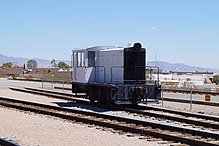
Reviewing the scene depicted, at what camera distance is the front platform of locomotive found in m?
21.0

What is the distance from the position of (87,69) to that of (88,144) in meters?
13.1

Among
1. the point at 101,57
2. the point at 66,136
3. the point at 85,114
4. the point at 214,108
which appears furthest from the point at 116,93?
the point at 66,136

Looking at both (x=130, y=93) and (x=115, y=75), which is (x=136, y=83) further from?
(x=115, y=75)

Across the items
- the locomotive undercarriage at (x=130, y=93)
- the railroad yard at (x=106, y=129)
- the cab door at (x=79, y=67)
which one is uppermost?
the cab door at (x=79, y=67)

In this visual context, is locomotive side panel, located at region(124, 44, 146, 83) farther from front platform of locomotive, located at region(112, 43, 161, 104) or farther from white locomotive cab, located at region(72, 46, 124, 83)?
white locomotive cab, located at region(72, 46, 124, 83)

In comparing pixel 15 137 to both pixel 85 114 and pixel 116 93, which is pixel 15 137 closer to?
pixel 85 114

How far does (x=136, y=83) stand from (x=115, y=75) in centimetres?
159

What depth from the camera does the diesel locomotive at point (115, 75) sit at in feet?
A: 69.3

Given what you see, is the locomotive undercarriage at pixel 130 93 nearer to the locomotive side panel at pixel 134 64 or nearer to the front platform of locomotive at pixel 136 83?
the front platform of locomotive at pixel 136 83

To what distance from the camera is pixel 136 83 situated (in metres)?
22.0

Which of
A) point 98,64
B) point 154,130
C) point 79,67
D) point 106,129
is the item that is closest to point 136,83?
point 98,64

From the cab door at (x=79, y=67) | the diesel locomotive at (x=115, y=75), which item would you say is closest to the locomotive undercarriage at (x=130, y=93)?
the diesel locomotive at (x=115, y=75)

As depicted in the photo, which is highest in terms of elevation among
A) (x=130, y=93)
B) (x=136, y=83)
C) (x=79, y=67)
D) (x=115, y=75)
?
→ (x=79, y=67)

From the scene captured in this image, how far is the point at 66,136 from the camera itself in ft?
42.3
